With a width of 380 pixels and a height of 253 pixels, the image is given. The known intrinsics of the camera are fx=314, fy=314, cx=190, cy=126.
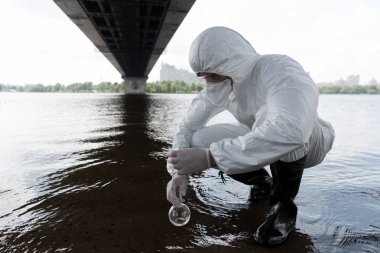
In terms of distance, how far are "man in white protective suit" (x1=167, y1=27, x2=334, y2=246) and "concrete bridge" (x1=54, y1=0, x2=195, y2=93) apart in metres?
15.1

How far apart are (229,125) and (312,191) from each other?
1236 mm

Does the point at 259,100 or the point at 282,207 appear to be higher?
the point at 259,100

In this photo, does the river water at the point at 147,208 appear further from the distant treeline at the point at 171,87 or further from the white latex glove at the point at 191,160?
the distant treeline at the point at 171,87

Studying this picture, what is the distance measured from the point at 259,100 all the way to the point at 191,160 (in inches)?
25.2

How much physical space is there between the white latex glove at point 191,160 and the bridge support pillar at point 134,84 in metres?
56.5

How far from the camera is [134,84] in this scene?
57.0 metres

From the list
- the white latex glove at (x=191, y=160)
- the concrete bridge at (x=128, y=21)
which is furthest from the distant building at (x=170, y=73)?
the white latex glove at (x=191, y=160)

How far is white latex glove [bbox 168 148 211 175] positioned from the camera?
1.62m

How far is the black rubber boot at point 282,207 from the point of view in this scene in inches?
79.2

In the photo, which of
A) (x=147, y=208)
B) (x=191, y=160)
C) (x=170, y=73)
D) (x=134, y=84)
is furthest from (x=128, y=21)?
(x=170, y=73)

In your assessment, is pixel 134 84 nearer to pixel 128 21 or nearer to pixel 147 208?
pixel 128 21

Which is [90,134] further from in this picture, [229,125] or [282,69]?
[282,69]

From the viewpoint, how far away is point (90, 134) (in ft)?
21.7

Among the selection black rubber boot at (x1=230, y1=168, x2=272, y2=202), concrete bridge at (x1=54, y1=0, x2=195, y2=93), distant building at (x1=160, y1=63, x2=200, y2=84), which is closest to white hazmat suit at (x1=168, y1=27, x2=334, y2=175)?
black rubber boot at (x1=230, y1=168, x2=272, y2=202)
